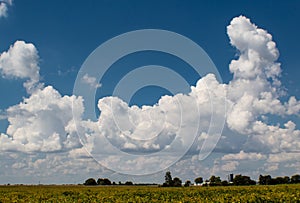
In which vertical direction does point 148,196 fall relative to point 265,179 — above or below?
below

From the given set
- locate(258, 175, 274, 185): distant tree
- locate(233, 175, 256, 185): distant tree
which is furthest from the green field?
locate(258, 175, 274, 185): distant tree

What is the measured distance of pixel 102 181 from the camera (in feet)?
391

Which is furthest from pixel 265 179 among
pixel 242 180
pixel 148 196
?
pixel 148 196

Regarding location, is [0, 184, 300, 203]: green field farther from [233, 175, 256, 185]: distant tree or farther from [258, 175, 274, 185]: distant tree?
[258, 175, 274, 185]: distant tree

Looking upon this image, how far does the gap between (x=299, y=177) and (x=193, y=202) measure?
88.4 metres

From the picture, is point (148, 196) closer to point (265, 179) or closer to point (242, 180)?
point (242, 180)

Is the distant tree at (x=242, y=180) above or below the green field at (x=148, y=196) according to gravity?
above

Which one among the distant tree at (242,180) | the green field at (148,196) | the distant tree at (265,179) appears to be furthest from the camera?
the distant tree at (265,179)

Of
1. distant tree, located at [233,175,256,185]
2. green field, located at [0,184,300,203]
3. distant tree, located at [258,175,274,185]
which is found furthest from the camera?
distant tree, located at [258,175,274,185]

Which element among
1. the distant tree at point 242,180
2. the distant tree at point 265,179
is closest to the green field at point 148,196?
the distant tree at point 242,180

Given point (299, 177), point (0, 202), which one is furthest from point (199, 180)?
point (0, 202)

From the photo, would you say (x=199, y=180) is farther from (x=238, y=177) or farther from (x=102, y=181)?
(x=102, y=181)

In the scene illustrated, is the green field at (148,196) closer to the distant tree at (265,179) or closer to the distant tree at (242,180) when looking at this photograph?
the distant tree at (242,180)

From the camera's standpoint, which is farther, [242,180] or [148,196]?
[242,180]
